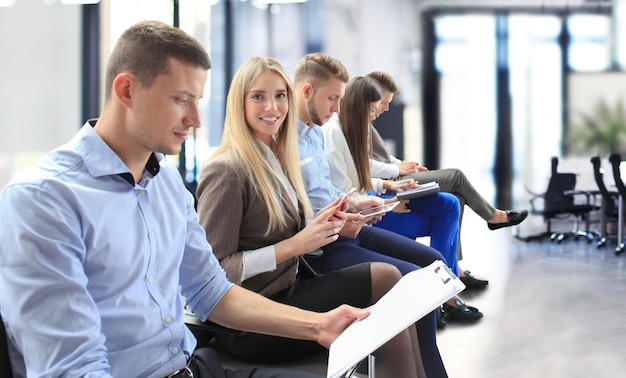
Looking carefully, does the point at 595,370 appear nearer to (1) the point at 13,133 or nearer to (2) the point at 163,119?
(2) the point at 163,119

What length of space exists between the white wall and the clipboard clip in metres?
7.55

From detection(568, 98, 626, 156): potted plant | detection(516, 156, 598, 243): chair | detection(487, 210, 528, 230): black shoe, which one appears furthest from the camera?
detection(568, 98, 626, 156): potted plant

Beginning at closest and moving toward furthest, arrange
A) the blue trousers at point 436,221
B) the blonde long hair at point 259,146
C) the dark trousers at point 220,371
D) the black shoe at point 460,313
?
1. the dark trousers at point 220,371
2. the blonde long hair at point 259,146
3. the blue trousers at point 436,221
4. the black shoe at point 460,313

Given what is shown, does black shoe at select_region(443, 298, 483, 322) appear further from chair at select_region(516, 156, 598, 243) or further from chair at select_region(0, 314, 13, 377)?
chair at select_region(516, 156, 598, 243)

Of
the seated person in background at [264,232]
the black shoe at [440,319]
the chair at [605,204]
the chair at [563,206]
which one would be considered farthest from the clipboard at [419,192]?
the chair at [605,204]

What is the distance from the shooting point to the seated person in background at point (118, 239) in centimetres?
104

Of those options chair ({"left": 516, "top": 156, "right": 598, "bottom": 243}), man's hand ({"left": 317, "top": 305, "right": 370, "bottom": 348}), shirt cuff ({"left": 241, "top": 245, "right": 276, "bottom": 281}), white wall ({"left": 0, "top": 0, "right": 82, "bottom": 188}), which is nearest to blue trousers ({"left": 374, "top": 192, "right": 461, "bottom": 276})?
shirt cuff ({"left": 241, "top": 245, "right": 276, "bottom": 281})

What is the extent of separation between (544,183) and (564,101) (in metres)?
1.20

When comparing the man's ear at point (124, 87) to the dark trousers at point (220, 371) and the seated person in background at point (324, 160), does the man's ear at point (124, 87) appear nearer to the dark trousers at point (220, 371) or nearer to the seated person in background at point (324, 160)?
the dark trousers at point (220, 371)

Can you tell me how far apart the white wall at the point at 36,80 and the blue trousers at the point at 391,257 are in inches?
247

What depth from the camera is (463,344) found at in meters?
3.20

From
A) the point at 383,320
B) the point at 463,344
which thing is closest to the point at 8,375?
the point at 383,320

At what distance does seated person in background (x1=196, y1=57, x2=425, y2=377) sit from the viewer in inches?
77.2

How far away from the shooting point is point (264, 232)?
6.72ft
